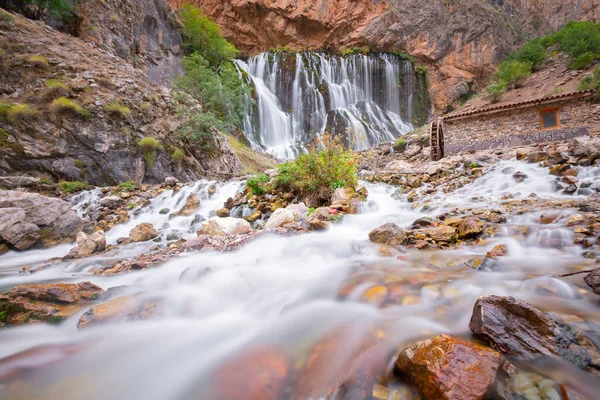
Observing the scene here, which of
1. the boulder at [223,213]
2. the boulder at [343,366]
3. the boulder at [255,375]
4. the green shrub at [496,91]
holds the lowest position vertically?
the boulder at [255,375]

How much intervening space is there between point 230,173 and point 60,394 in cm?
1211

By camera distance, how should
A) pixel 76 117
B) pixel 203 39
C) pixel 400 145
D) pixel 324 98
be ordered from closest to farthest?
pixel 76 117 < pixel 400 145 < pixel 203 39 < pixel 324 98

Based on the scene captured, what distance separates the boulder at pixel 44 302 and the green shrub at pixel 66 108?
1014 cm

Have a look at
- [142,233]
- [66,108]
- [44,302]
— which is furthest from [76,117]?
[44,302]

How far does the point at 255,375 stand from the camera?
144 cm

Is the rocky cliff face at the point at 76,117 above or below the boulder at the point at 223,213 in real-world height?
above

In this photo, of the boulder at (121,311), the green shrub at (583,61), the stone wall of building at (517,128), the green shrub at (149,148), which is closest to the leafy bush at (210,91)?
the green shrub at (149,148)

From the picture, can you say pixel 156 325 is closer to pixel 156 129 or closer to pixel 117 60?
pixel 156 129

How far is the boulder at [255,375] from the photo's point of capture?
1.30m

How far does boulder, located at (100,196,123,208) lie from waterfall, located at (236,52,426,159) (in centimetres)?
1380

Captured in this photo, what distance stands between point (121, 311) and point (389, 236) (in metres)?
3.07

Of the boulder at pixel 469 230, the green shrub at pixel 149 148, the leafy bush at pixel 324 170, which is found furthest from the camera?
the green shrub at pixel 149 148

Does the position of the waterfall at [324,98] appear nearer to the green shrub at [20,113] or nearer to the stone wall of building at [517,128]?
the stone wall of building at [517,128]

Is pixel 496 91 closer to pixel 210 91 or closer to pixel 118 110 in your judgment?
pixel 210 91
